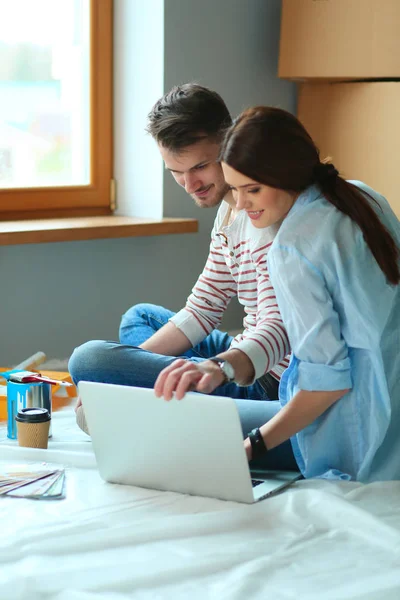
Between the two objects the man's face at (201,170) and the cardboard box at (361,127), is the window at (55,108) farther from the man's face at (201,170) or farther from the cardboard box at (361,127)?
the man's face at (201,170)

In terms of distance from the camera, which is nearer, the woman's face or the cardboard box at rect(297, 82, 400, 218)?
the woman's face

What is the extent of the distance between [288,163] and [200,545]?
2.02ft

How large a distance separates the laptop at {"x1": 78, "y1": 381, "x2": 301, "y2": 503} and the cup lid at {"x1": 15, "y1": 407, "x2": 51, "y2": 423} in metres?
0.28

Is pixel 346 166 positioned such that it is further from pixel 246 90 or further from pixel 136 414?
pixel 136 414

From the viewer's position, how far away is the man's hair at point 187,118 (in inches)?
65.9

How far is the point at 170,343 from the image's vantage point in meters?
1.89

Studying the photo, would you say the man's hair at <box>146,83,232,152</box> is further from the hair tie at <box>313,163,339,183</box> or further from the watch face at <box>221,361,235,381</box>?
the watch face at <box>221,361,235,381</box>

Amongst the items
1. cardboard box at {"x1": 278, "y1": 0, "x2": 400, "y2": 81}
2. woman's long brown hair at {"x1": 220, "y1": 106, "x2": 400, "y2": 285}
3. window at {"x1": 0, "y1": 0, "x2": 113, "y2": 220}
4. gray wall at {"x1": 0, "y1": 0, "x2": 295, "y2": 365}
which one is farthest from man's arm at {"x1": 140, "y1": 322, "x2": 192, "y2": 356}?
cardboard box at {"x1": 278, "y1": 0, "x2": 400, "y2": 81}

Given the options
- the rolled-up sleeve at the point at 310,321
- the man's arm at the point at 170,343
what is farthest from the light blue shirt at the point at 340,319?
the man's arm at the point at 170,343

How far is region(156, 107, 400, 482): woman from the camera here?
1.37 meters

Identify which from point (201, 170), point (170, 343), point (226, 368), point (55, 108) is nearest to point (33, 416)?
point (170, 343)

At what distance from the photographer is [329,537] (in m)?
1.26

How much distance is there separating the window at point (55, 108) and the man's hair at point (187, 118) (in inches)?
42.8

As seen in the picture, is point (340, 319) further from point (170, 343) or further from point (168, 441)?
point (170, 343)
